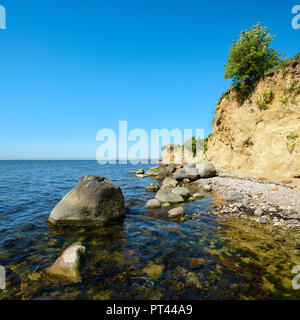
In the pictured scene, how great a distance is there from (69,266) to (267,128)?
2012 cm

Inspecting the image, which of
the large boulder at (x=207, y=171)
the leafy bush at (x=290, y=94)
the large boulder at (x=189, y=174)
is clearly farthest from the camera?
the large boulder at (x=189, y=174)

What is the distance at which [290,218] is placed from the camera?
6926mm

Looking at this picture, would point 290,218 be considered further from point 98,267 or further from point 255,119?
point 255,119

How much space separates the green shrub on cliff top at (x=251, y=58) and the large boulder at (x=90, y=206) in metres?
22.1

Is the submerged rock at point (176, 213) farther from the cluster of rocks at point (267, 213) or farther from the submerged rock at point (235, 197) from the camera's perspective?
the submerged rock at point (235, 197)

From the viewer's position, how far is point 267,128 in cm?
1684

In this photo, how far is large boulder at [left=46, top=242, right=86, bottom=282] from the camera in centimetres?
394

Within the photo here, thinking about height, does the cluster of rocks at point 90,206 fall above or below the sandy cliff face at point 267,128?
below

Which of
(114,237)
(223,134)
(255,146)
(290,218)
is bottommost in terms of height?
(114,237)

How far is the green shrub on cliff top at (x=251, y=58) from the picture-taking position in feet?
63.8

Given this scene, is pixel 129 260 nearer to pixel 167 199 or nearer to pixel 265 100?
pixel 167 199

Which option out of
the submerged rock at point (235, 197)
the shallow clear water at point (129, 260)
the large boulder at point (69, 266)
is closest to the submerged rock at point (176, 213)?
the shallow clear water at point (129, 260)
